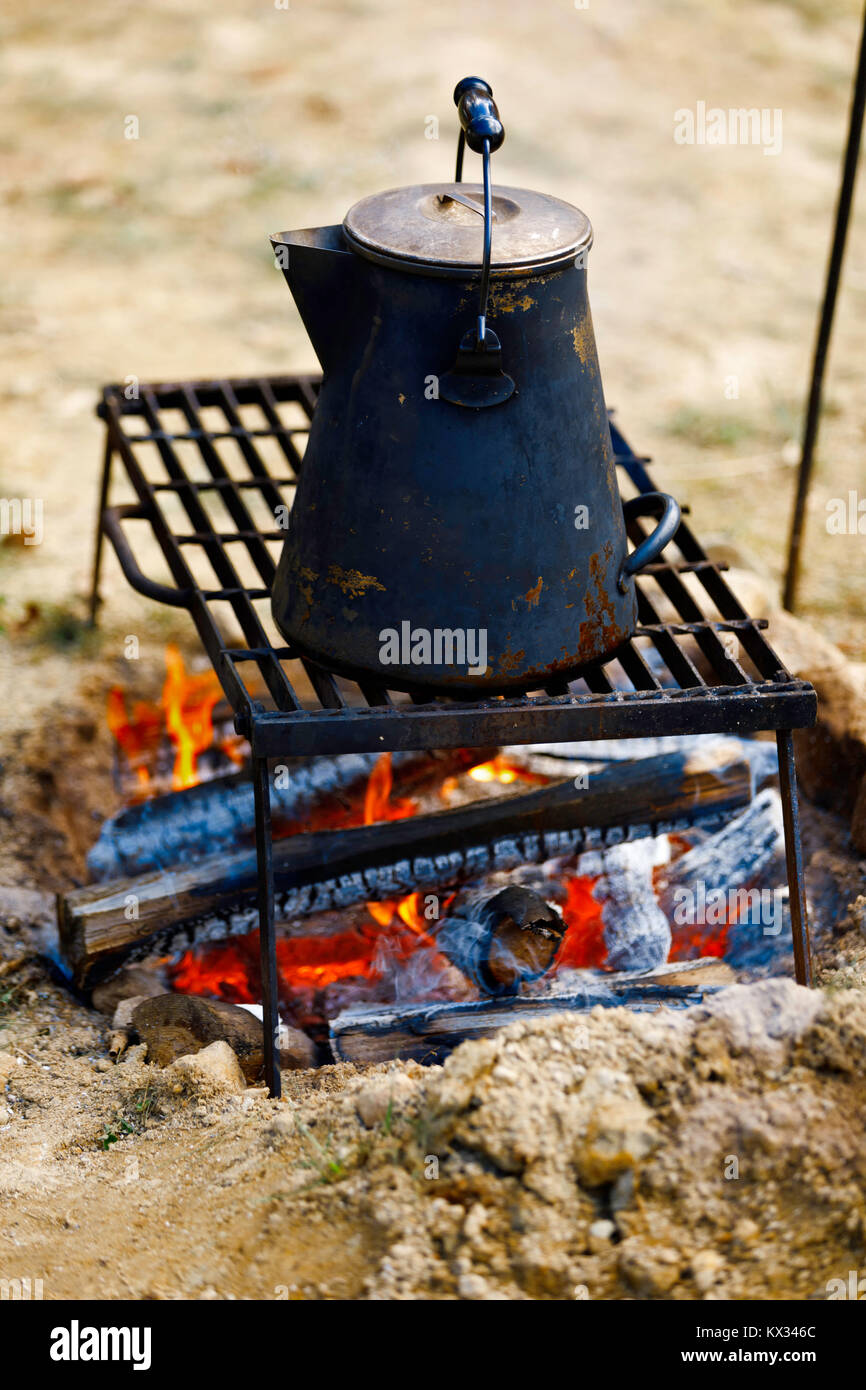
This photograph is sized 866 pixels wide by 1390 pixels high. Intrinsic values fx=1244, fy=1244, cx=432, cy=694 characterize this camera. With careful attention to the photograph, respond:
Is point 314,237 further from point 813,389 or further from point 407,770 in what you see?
point 813,389

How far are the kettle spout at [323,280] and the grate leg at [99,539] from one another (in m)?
1.40

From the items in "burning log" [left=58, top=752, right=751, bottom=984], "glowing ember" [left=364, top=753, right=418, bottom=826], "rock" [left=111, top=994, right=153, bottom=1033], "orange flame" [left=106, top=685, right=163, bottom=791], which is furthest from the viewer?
"orange flame" [left=106, top=685, right=163, bottom=791]

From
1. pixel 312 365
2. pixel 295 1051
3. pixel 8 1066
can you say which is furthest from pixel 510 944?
pixel 312 365

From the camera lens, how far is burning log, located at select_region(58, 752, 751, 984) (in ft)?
9.37

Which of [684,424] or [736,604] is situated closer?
[736,604]

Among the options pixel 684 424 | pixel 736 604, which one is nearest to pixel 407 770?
pixel 736 604

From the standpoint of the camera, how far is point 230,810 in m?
3.22

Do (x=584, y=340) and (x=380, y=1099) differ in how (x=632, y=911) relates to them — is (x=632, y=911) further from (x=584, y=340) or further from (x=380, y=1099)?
(x=584, y=340)

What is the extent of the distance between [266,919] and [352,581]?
0.67 meters

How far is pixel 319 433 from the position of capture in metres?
2.43

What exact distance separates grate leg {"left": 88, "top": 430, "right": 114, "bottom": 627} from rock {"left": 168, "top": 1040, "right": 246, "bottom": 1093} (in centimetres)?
175

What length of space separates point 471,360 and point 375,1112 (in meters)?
1.30

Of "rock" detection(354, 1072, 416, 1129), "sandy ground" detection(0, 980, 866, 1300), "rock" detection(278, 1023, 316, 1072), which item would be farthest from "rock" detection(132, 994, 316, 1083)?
"rock" detection(354, 1072, 416, 1129)

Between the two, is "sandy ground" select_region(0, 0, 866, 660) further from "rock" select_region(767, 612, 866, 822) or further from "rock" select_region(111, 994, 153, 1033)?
"rock" select_region(111, 994, 153, 1033)
